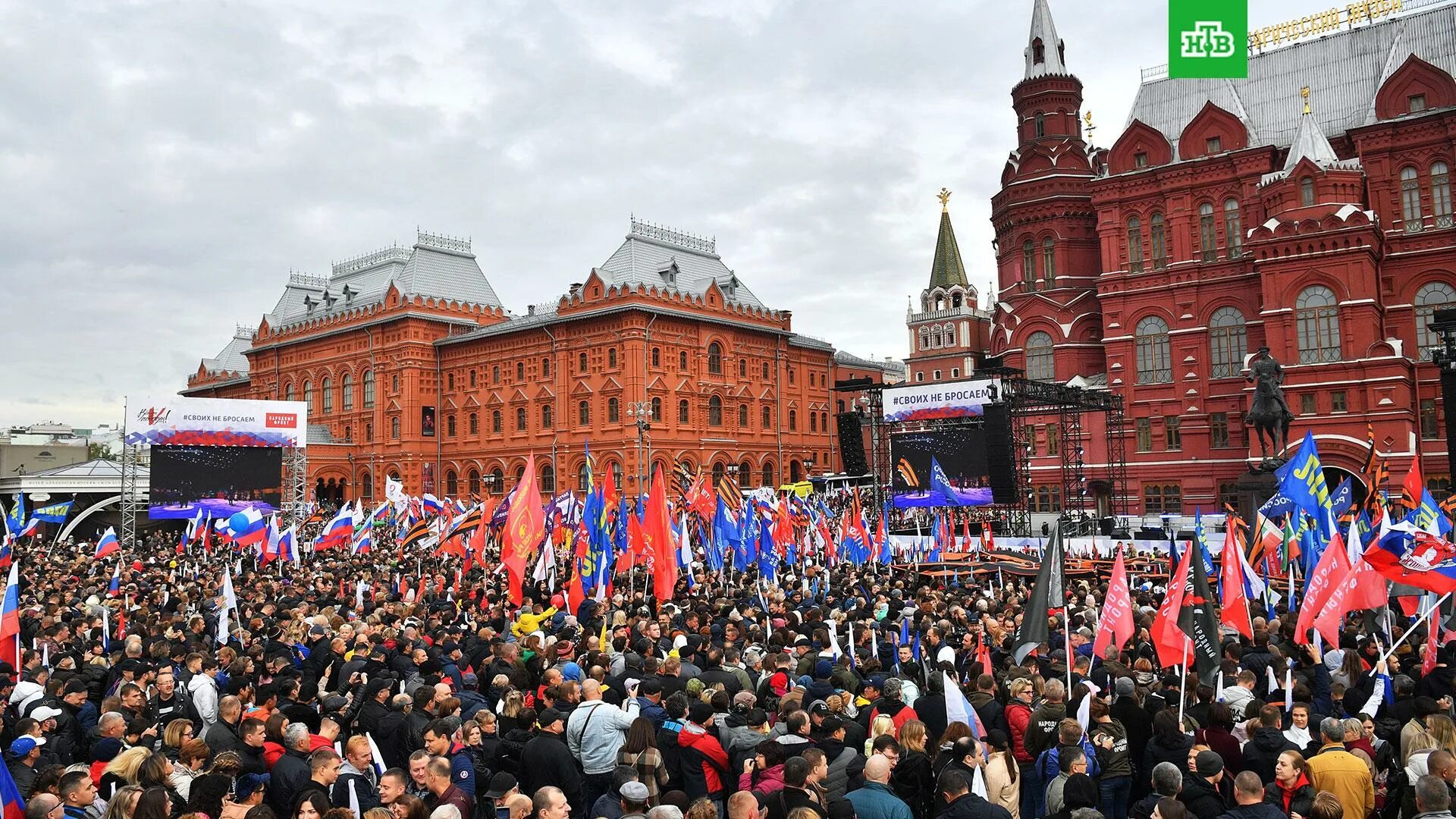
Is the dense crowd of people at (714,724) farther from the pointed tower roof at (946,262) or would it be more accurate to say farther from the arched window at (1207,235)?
the pointed tower roof at (946,262)

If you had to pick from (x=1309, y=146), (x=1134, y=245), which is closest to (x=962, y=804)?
(x=1309, y=146)

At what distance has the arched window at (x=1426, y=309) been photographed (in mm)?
39781

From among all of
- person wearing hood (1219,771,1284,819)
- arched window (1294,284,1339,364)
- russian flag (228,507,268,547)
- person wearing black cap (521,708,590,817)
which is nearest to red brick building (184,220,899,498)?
russian flag (228,507,268,547)

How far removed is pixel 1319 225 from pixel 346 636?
40508mm

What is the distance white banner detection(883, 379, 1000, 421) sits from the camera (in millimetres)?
38469

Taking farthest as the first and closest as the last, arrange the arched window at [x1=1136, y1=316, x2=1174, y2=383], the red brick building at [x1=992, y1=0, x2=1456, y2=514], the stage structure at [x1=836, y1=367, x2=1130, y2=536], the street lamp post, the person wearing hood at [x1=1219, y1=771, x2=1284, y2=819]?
1. the street lamp post
2. the arched window at [x1=1136, y1=316, x2=1174, y2=383]
3. the red brick building at [x1=992, y1=0, x2=1456, y2=514]
4. the stage structure at [x1=836, y1=367, x2=1130, y2=536]
5. the person wearing hood at [x1=1219, y1=771, x2=1284, y2=819]

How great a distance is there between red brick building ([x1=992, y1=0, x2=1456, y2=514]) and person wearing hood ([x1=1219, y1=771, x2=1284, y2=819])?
120 feet

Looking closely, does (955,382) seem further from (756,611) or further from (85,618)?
(85,618)

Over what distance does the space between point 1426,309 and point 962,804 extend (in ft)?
144

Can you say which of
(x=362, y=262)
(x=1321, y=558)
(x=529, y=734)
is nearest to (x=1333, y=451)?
(x=1321, y=558)

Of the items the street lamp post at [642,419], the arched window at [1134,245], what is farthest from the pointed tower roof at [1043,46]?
the street lamp post at [642,419]

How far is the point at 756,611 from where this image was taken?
45.2ft

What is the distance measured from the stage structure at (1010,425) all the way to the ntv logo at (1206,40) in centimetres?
2877

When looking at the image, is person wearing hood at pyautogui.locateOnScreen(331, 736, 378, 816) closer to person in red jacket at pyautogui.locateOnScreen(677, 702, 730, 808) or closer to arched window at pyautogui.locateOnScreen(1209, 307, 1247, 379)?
person in red jacket at pyautogui.locateOnScreen(677, 702, 730, 808)
